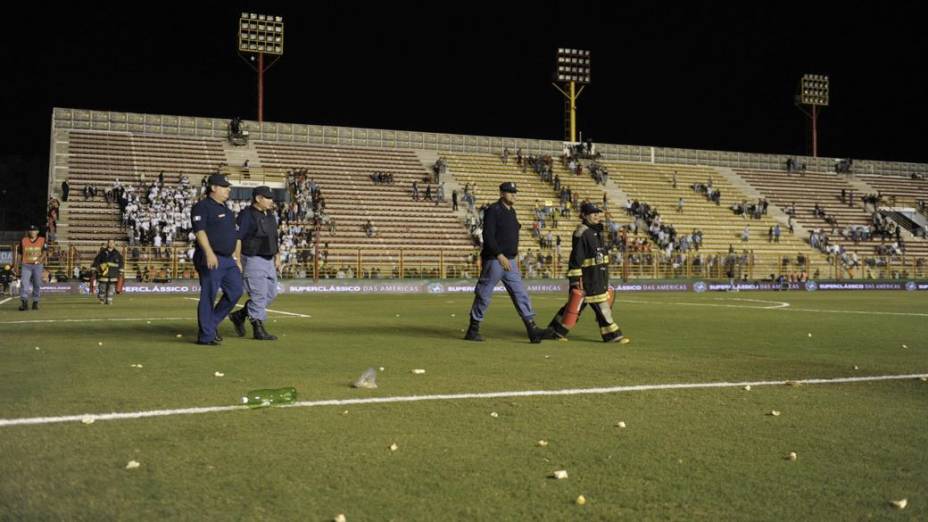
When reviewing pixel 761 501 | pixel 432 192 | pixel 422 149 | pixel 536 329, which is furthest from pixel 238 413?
pixel 422 149

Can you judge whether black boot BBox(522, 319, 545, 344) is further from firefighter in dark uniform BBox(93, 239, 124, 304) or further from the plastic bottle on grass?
firefighter in dark uniform BBox(93, 239, 124, 304)

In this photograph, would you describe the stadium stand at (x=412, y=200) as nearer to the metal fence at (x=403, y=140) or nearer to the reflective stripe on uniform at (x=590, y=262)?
the metal fence at (x=403, y=140)

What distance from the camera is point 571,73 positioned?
52719 mm

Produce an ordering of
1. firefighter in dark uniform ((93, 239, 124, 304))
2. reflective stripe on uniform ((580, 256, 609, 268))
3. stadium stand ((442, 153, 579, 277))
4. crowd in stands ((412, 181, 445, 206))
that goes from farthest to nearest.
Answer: crowd in stands ((412, 181, 445, 206)), stadium stand ((442, 153, 579, 277)), firefighter in dark uniform ((93, 239, 124, 304)), reflective stripe on uniform ((580, 256, 609, 268))

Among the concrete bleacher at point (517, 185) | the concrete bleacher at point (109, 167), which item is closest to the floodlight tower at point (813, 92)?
the concrete bleacher at point (517, 185)

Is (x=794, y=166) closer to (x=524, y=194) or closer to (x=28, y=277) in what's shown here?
(x=524, y=194)

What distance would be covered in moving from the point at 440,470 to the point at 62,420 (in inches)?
93.2

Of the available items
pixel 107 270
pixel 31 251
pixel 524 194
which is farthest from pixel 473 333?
pixel 524 194

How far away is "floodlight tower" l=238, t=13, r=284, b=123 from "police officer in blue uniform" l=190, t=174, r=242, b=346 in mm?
37510

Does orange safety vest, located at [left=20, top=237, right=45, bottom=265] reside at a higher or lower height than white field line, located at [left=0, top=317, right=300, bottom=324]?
higher

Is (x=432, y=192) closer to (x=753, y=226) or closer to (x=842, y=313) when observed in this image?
(x=753, y=226)

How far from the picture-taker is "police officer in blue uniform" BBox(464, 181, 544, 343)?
10117 millimetres

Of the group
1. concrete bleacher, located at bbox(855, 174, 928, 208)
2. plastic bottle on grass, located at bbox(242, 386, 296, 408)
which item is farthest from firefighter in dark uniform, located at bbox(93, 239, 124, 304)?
concrete bleacher, located at bbox(855, 174, 928, 208)

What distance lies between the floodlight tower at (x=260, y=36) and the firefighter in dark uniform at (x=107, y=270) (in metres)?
25.9
